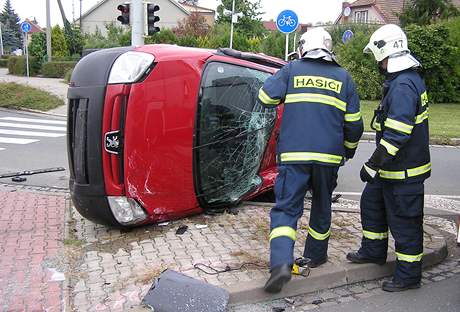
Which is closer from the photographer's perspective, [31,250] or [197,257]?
[197,257]

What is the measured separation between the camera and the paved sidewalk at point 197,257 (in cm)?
381

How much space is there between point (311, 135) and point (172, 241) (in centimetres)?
165

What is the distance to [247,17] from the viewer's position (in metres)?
57.2

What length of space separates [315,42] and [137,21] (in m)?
6.94

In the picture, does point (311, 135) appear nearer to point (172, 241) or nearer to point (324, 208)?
point (324, 208)

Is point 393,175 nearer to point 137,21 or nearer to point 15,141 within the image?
A: point 137,21

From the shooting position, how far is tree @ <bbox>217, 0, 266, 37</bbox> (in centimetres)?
5675

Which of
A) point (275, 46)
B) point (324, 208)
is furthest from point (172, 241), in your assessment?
point (275, 46)

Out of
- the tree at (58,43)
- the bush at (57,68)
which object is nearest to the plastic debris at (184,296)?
the bush at (57,68)

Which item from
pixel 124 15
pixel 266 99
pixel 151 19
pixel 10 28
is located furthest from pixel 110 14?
pixel 266 99

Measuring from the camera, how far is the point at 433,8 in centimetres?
2645

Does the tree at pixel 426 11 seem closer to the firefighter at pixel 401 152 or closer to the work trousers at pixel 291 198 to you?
the firefighter at pixel 401 152

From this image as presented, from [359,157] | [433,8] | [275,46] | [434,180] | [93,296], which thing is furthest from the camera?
[275,46]

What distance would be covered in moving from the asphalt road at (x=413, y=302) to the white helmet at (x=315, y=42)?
1818mm
